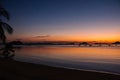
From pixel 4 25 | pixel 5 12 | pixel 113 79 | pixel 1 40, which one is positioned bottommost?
pixel 113 79

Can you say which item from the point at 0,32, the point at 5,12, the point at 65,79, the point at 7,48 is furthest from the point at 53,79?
the point at 7,48

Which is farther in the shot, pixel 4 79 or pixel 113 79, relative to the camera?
pixel 113 79

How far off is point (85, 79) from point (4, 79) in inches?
169

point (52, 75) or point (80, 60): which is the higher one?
point (52, 75)

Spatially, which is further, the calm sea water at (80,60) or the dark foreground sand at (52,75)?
the calm sea water at (80,60)

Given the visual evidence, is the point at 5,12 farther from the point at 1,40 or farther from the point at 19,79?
the point at 19,79

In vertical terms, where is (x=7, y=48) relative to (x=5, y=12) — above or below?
below

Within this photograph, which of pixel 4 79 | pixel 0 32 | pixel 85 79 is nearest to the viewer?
pixel 4 79

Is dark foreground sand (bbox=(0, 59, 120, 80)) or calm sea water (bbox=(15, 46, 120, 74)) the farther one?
calm sea water (bbox=(15, 46, 120, 74))

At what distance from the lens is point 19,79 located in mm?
9719

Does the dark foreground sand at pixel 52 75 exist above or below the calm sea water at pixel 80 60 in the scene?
above

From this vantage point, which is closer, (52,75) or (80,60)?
(52,75)

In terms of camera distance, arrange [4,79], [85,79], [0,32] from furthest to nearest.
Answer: [0,32], [85,79], [4,79]

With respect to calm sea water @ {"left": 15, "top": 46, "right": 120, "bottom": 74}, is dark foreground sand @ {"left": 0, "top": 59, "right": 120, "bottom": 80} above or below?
above
